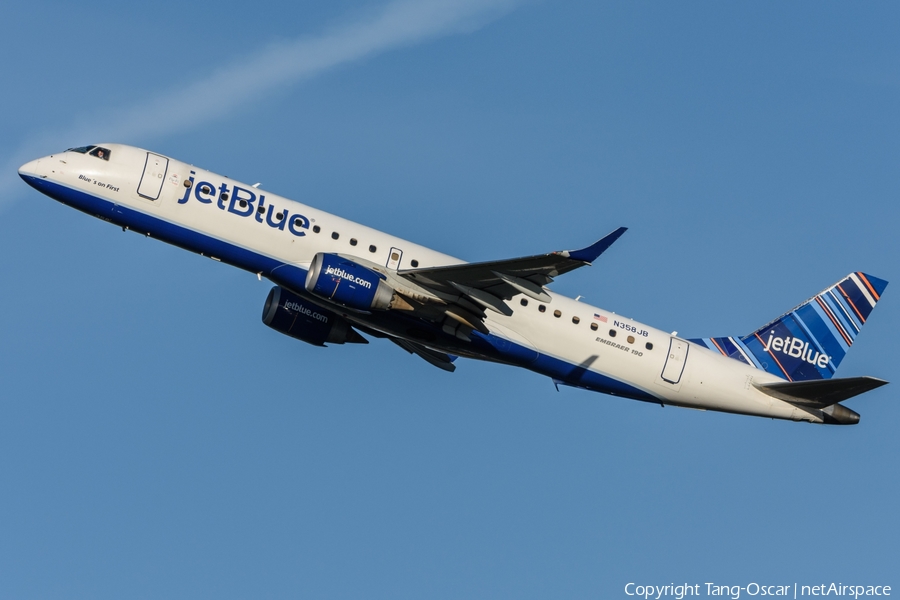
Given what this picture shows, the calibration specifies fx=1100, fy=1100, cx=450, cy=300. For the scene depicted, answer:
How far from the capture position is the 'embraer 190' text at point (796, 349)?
46.8 meters

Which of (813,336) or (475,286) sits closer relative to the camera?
(475,286)

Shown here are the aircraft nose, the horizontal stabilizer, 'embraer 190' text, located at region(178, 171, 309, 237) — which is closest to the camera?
the aircraft nose

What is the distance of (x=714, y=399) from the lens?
4406cm

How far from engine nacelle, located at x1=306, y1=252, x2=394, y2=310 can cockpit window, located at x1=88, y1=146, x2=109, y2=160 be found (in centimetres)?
881

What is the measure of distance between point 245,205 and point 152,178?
136 inches

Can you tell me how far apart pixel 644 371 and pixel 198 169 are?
18678 millimetres

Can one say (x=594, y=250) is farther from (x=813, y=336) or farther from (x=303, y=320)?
(x=813, y=336)

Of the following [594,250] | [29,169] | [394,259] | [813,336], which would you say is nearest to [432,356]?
[394,259]

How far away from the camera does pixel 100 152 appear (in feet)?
131

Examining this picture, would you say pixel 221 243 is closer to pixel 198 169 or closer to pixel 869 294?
pixel 198 169

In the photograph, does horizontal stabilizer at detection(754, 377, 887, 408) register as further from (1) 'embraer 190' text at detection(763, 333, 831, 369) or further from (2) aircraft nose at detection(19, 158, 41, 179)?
(2) aircraft nose at detection(19, 158, 41, 179)

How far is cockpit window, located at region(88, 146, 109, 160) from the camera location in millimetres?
39812

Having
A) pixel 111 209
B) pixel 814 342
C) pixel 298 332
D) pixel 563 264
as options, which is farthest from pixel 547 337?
pixel 111 209

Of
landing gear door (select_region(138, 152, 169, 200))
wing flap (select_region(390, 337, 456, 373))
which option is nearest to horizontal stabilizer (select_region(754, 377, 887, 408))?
wing flap (select_region(390, 337, 456, 373))
